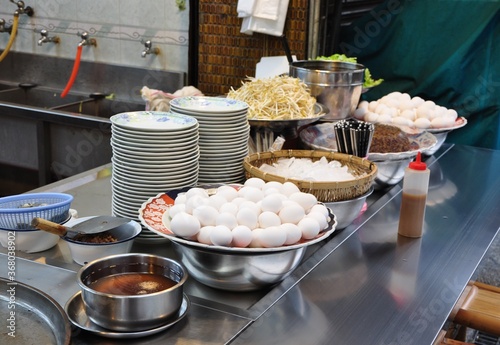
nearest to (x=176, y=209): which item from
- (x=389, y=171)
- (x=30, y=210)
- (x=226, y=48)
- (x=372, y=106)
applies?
(x=30, y=210)

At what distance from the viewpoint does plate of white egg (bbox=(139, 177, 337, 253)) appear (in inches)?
54.3

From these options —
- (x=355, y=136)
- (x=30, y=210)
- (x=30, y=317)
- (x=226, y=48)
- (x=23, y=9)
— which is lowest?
(x=30, y=317)

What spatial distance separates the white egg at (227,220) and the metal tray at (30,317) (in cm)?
38

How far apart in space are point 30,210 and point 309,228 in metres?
0.69

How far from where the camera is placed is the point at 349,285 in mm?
1552

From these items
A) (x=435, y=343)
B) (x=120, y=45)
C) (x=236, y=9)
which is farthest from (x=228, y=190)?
(x=120, y=45)

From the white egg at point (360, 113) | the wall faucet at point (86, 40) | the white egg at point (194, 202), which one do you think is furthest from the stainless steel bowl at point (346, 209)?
the wall faucet at point (86, 40)

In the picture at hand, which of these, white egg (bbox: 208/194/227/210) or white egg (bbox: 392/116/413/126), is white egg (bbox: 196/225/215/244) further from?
white egg (bbox: 392/116/413/126)

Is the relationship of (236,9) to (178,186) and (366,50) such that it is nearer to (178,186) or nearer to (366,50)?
(366,50)

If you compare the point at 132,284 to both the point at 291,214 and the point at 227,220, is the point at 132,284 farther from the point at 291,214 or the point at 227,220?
the point at 291,214

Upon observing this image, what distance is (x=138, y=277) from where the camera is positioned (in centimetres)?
136

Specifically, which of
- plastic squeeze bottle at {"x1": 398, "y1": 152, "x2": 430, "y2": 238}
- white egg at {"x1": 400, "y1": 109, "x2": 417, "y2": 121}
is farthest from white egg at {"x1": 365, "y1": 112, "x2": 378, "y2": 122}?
plastic squeeze bottle at {"x1": 398, "y1": 152, "x2": 430, "y2": 238}

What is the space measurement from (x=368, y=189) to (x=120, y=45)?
305cm

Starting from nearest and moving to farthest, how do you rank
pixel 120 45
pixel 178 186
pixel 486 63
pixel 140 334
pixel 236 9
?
pixel 140 334
pixel 178 186
pixel 486 63
pixel 236 9
pixel 120 45
